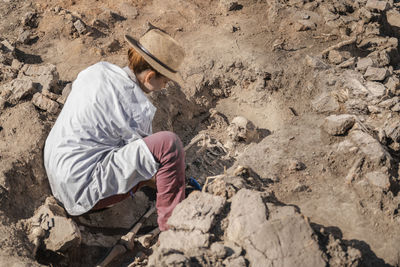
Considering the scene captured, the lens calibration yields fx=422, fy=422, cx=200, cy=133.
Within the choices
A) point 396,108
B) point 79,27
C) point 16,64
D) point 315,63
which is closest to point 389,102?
point 396,108

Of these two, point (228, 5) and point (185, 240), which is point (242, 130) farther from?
point (228, 5)

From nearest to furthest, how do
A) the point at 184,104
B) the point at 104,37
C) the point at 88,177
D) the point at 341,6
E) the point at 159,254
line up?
the point at 159,254
the point at 88,177
the point at 184,104
the point at 104,37
the point at 341,6

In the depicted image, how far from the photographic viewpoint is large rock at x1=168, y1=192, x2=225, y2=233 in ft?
9.29

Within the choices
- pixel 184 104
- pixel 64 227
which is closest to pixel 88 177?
pixel 64 227

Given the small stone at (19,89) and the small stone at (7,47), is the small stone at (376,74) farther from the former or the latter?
the small stone at (7,47)

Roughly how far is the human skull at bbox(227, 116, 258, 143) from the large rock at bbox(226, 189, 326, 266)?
1686mm

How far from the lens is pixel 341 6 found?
585 cm

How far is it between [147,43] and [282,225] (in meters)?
1.59

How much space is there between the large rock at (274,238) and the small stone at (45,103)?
83.6 inches

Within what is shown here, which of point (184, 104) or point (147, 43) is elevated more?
point (147, 43)

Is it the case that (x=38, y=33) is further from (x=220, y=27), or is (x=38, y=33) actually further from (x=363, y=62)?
(x=363, y=62)

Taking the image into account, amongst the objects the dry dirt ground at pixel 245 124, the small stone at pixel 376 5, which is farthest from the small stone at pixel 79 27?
the small stone at pixel 376 5

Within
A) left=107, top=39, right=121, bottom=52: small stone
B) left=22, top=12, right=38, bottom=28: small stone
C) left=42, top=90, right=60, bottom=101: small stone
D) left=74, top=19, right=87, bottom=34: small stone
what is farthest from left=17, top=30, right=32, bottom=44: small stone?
left=42, top=90, right=60, bottom=101: small stone

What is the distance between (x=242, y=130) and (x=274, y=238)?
1.94 meters
